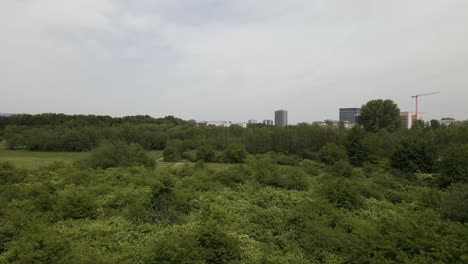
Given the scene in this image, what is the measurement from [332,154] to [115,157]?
3070cm

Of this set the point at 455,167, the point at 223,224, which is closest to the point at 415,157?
the point at 455,167

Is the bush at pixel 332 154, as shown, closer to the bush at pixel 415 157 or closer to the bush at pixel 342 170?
the bush at pixel 415 157

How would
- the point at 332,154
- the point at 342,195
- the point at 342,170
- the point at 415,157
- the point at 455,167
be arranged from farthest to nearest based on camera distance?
the point at 332,154 → the point at 415,157 → the point at 342,170 → the point at 455,167 → the point at 342,195

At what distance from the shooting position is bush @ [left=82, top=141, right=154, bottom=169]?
41.3m

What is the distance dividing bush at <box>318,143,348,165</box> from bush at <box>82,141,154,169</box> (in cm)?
2491

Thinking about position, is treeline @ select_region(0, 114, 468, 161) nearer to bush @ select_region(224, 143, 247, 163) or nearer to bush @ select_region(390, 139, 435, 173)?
bush @ select_region(224, 143, 247, 163)

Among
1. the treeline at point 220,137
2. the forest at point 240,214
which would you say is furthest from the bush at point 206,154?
the forest at point 240,214

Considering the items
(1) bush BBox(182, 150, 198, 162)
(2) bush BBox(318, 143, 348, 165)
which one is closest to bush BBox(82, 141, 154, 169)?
(1) bush BBox(182, 150, 198, 162)

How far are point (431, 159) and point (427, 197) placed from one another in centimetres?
1642

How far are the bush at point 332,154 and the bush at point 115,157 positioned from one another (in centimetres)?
2491

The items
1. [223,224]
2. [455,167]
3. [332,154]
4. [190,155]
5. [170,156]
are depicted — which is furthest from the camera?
[190,155]

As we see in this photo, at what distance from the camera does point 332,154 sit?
→ 45312mm

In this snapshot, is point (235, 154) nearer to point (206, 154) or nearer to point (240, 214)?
point (206, 154)

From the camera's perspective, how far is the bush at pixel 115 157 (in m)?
41.3
